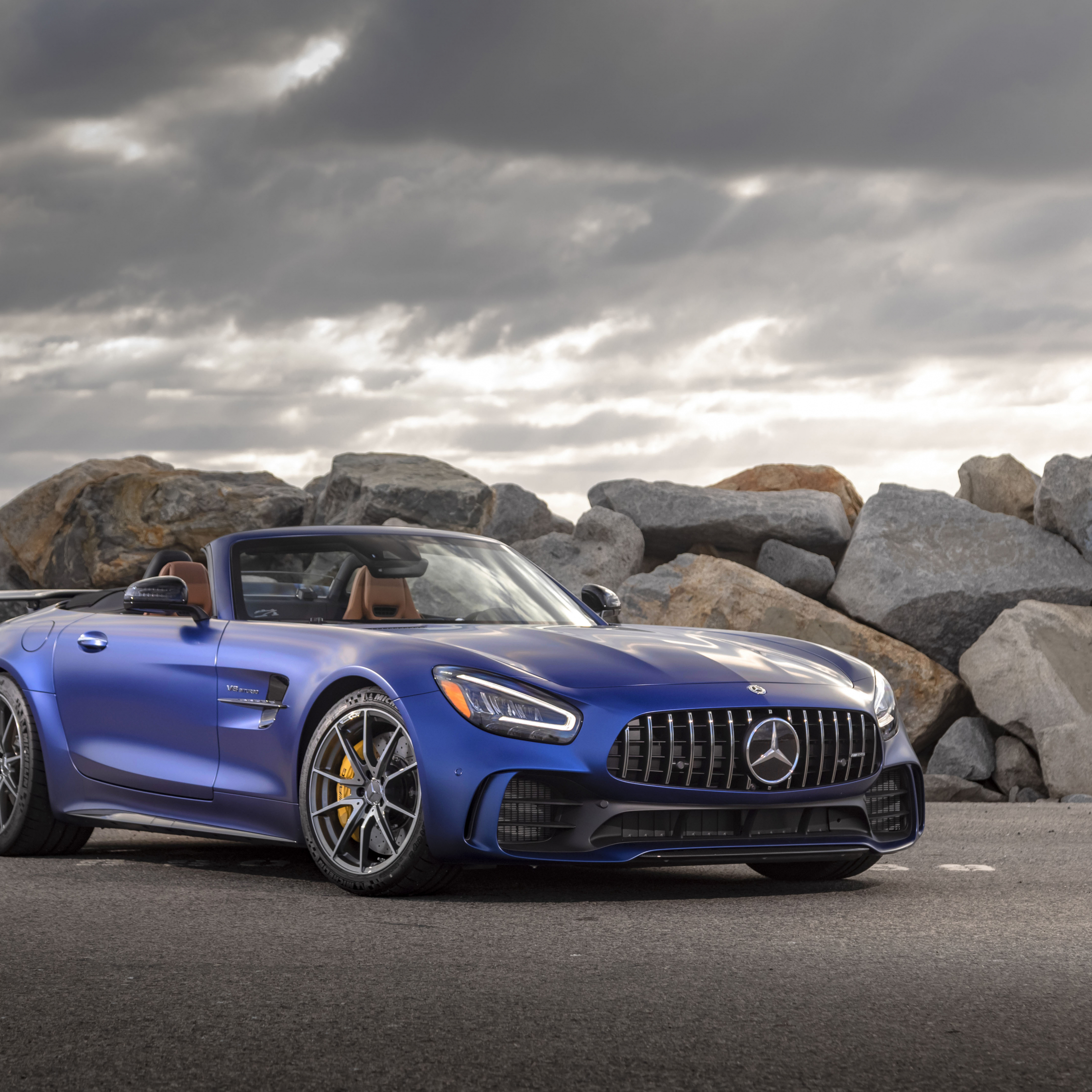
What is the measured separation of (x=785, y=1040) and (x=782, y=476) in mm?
13889

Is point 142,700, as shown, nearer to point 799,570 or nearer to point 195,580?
point 195,580

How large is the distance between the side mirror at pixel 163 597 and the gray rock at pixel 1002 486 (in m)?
10.5

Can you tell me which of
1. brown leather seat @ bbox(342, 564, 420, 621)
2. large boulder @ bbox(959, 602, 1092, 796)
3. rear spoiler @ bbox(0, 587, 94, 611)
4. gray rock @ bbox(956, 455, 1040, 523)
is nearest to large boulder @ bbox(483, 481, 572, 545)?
gray rock @ bbox(956, 455, 1040, 523)

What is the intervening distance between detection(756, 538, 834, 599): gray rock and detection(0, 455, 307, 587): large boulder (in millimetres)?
5485

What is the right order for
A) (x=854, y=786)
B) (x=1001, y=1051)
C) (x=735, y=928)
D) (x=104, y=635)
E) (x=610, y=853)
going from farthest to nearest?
(x=104, y=635)
(x=854, y=786)
(x=610, y=853)
(x=735, y=928)
(x=1001, y=1051)

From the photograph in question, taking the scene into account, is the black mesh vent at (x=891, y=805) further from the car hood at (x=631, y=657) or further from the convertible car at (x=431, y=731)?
the car hood at (x=631, y=657)

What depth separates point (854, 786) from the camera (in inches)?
229

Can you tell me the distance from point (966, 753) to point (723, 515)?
3.43m

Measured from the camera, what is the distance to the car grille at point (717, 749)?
5371 mm

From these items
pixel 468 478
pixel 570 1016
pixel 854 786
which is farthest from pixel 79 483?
pixel 570 1016

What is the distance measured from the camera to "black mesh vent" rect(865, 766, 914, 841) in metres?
5.95

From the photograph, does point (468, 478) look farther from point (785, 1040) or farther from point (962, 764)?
point (785, 1040)

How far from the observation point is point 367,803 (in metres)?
5.54

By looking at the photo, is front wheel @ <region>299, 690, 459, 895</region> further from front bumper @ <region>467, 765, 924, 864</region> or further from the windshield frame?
the windshield frame
